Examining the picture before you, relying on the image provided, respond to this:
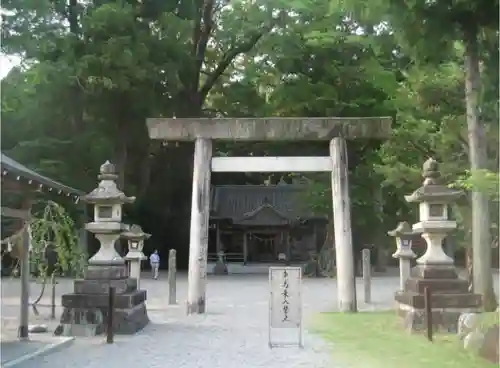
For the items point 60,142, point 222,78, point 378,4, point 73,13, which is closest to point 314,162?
point 378,4

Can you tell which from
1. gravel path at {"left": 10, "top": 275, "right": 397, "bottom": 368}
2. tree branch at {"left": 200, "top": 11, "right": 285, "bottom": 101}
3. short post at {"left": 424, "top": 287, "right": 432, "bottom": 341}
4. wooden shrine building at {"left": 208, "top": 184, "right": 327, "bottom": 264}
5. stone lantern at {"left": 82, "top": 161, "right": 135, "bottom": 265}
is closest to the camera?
gravel path at {"left": 10, "top": 275, "right": 397, "bottom": 368}

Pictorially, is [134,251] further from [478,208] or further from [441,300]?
[478,208]

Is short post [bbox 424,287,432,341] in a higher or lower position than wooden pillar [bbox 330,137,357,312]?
lower

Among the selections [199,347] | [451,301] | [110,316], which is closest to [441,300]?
[451,301]

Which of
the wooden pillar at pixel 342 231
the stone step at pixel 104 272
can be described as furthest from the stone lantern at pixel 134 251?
the stone step at pixel 104 272

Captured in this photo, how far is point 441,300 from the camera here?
10.9 m

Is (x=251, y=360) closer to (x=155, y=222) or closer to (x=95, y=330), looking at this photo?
(x=95, y=330)

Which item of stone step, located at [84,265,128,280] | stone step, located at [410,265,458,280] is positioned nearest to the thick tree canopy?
stone step, located at [410,265,458,280]

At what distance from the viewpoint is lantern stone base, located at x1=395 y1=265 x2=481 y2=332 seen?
10.8 meters

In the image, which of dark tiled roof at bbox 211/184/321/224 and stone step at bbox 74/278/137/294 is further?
dark tiled roof at bbox 211/184/321/224

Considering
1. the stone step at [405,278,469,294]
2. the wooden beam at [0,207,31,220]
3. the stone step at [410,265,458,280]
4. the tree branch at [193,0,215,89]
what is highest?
the tree branch at [193,0,215,89]

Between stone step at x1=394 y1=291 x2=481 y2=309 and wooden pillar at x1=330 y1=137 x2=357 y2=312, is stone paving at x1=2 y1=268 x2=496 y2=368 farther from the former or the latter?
stone step at x1=394 y1=291 x2=481 y2=309

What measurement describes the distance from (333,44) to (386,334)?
54.3ft

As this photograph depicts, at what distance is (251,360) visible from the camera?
344 inches
